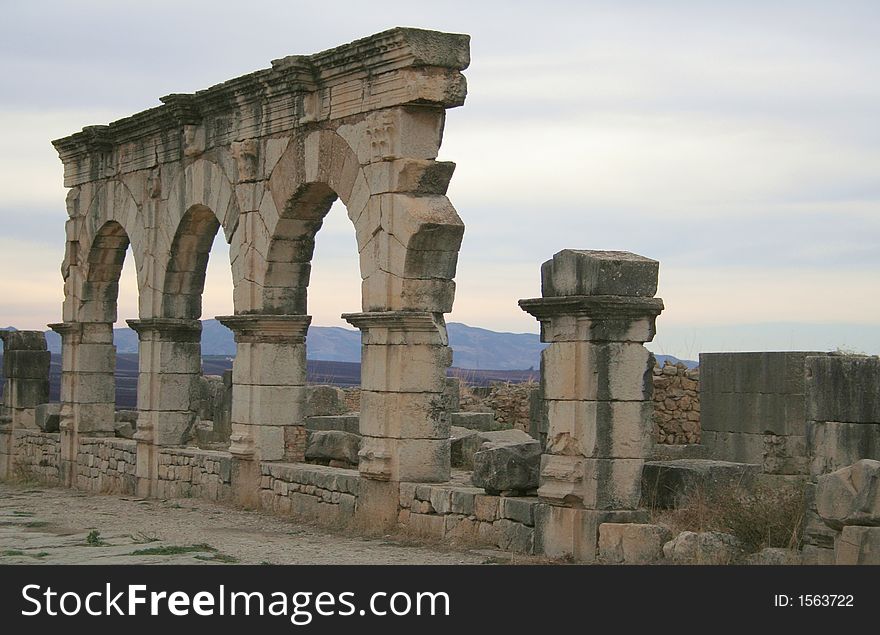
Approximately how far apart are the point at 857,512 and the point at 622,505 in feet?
7.17

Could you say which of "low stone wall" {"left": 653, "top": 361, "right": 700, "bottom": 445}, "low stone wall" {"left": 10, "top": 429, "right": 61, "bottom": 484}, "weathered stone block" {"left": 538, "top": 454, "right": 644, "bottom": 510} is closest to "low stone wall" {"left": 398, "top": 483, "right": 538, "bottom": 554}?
"weathered stone block" {"left": 538, "top": 454, "right": 644, "bottom": 510}

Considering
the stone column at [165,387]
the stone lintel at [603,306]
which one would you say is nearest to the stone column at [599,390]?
the stone lintel at [603,306]

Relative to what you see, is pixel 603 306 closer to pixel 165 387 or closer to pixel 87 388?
pixel 165 387

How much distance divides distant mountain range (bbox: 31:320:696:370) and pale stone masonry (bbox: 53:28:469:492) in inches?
3762

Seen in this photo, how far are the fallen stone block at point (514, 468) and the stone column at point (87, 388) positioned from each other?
964cm

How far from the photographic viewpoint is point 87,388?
20328 mm

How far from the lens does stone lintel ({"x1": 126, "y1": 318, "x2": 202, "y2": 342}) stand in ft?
58.4

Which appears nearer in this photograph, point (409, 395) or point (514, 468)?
point (514, 468)

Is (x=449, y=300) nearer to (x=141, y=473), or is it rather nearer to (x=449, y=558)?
(x=449, y=558)

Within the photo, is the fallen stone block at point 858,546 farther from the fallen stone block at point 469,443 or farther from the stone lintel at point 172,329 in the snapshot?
the stone lintel at point 172,329

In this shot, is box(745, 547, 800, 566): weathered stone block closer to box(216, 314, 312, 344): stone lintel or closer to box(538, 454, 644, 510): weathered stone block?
box(538, 454, 644, 510): weathered stone block

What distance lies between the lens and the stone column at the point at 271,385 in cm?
1553

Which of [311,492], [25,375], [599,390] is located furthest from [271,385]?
[25,375]

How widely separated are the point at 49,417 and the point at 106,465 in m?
2.54
